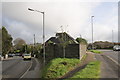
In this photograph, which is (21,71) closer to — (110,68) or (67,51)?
(67,51)

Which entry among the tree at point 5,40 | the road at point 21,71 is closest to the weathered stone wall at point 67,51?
the road at point 21,71

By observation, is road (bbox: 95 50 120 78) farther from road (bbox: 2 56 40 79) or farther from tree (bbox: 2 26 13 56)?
tree (bbox: 2 26 13 56)

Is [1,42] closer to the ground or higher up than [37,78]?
higher up

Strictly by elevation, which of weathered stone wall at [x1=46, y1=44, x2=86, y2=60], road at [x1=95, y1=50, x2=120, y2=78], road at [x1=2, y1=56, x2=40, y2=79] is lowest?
road at [x1=2, y1=56, x2=40, y2=79]

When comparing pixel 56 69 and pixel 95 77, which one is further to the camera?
pixel 56 69

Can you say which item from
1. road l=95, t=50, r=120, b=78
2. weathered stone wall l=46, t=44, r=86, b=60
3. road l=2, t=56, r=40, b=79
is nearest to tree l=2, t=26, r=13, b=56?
road l=2, t=56, r=40, b=79

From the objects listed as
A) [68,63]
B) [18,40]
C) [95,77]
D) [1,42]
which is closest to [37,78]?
[68,63]

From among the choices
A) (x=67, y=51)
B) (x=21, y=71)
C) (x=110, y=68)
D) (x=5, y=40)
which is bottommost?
(x=21, y=71)

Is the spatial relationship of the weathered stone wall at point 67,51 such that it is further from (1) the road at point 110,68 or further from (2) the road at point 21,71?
(1) the road at point 110,68

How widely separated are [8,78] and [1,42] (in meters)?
32.5

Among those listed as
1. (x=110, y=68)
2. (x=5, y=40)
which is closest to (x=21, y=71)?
(x=110, y=68)

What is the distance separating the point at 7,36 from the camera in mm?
52312

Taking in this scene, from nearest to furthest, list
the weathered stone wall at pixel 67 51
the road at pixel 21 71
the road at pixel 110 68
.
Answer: the road at pixel 110 68 < the road at pixel 21 71 < the weathered stone wall at pixel 67 51

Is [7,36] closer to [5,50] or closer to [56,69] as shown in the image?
[5,50]
